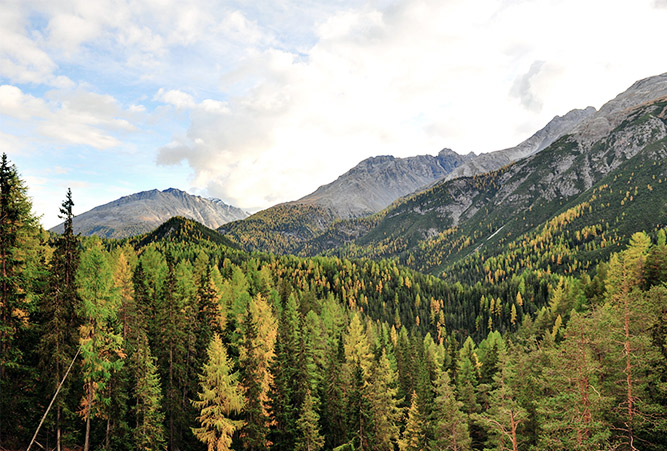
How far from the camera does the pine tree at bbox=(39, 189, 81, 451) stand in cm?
2419

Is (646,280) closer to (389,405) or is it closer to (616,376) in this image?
(616,376)

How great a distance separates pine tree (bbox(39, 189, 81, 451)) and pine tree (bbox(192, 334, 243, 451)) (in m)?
10.7

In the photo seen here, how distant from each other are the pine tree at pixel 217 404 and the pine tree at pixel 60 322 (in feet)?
35.3

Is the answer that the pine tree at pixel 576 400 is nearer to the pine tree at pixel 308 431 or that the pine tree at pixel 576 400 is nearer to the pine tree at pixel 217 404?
the pine tree at pixel 308 431

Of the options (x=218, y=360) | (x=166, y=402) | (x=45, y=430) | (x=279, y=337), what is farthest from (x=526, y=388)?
(x=45, y=430)

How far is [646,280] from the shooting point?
2120 inches

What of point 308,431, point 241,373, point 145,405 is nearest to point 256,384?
point 241,373

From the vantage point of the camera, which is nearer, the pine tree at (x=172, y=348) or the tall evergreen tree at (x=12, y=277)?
the tall evergreen tree at (x=12, y=277)

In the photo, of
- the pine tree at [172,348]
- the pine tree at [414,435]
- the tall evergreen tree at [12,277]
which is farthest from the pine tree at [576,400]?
the tall evergreen tree at [12,277]

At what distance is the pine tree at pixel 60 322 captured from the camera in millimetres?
24188

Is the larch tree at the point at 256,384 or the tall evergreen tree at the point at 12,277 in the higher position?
the tall evergreen tree at the point at 12,277

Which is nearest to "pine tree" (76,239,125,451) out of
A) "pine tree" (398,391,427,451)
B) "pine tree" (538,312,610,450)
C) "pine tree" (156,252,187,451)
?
"pine tree" (156,252,187,451)

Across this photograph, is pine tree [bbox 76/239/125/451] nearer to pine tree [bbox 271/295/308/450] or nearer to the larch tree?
the larch tree

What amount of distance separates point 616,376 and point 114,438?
3912cm
